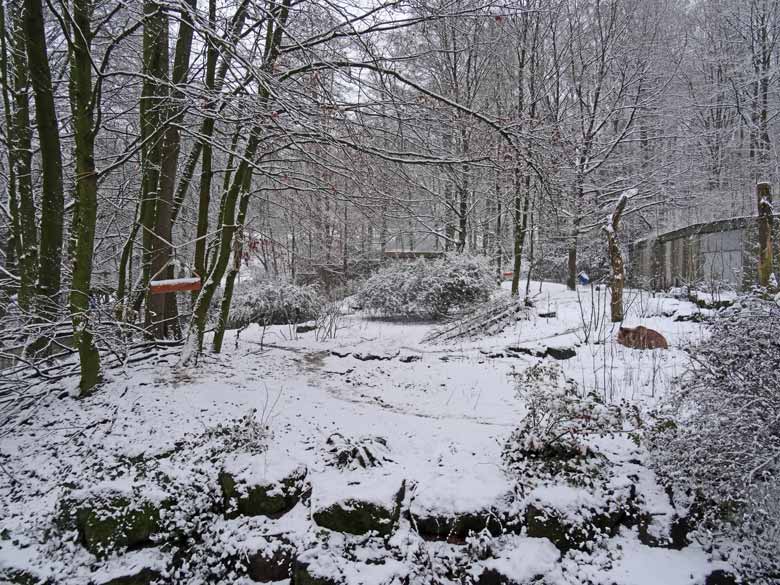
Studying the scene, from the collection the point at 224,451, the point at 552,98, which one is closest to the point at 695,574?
the point at 224,451

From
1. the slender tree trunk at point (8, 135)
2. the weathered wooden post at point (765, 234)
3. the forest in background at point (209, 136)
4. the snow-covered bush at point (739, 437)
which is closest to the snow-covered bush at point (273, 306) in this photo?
the forest in background at point (209, 136)

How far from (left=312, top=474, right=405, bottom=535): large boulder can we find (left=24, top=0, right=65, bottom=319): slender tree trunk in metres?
3.02

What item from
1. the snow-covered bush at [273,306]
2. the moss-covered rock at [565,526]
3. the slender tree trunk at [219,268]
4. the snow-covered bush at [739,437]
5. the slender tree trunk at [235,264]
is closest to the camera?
the snow-covered bush at [739,437]

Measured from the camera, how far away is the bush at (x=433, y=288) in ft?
30.8

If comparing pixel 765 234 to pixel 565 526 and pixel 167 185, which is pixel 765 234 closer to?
pixel 565 526

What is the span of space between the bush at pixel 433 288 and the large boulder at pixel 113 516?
7083mm

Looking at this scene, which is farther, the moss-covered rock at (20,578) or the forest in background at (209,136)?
the forest in background at (209,136)

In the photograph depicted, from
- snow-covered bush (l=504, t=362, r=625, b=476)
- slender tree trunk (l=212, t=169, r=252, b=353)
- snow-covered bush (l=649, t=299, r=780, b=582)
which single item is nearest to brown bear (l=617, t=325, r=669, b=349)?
snow-covered bush (l=504, t=362, r=625, b=476)

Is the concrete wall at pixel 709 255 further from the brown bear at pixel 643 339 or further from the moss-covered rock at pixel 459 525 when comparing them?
the moss-covered rock at pixel 459 525

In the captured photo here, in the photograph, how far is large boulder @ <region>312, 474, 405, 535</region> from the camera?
2.56 m

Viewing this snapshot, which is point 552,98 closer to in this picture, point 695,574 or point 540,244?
point 540,244

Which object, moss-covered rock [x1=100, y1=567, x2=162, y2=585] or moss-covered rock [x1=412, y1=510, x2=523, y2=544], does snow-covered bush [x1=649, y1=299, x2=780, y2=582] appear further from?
moss-covered rock [x1=100, y1=567, x2=162, y2=585]

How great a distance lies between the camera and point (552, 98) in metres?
11.8

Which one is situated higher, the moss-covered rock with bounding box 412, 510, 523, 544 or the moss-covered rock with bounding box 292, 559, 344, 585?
the moss-covered rock with bounding box 412, 510, 523, 544
